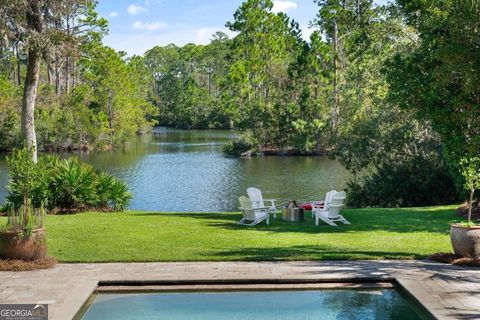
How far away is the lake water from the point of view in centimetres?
2861

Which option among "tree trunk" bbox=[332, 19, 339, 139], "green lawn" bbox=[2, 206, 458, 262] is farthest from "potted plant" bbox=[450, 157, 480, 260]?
"tree trunk" bbox=[332, 19, 339, 139]

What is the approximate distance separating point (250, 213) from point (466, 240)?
607 cm

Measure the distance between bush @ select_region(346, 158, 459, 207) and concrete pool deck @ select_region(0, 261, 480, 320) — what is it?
1432 centimetres

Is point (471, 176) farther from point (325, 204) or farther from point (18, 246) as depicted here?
point (18, 246)

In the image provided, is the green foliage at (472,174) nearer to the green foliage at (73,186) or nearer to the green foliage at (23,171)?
the green foliage at (23,171)

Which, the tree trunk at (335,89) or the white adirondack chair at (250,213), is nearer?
the white adirondack chair at (250,213)

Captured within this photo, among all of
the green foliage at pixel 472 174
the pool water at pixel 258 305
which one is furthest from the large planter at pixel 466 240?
the pool water at pixel 258 305

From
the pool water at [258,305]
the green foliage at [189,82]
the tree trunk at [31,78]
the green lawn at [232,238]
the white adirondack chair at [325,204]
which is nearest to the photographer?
the pool water at [258,305]

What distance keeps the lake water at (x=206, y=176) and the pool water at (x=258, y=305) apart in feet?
55.1

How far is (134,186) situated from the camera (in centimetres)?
3391

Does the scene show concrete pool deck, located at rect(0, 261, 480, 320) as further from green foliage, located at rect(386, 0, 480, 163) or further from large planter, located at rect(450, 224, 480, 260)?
green foliage, located at rect(386, 0, 480, 163)

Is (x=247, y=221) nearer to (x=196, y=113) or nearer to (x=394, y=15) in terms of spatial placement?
(x=394, y=15)

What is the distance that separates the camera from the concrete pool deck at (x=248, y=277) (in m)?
7.70

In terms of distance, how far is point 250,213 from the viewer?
14945 mm
